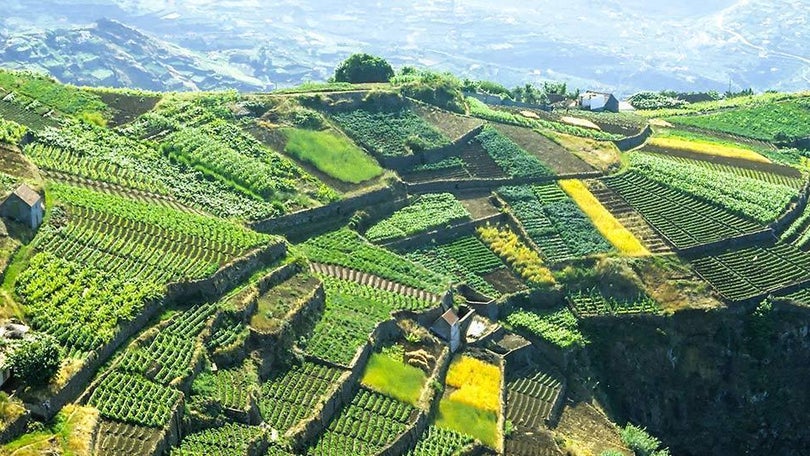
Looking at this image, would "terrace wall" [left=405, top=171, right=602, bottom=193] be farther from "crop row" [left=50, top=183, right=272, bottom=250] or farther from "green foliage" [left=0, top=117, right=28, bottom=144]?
"green foliage" [left=0, top=117, right=28, bottom=144]

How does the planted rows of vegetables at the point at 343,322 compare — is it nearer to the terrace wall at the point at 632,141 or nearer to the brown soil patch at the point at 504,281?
the brown soil patch at the point at 504,281

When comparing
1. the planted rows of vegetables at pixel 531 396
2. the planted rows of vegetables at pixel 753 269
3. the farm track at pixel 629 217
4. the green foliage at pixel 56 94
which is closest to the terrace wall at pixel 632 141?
the farm track at pixel 629 217

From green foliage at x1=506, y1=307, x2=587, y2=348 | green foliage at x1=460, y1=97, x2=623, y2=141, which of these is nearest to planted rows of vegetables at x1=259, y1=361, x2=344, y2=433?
green foliage at x1=506, y1=307, x2=587, y2=348

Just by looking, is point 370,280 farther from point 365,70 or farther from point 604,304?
point 365,70

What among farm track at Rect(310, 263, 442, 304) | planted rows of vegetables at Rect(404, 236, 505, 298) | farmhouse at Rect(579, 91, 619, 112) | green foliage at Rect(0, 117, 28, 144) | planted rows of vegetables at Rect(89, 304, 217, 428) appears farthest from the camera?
farmhouse at Rect(579, 91, 619, 112)

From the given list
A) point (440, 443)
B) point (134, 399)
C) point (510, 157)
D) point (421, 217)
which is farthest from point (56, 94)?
point (440, 443)

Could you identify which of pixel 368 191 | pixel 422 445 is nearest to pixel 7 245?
pixel 422 445
